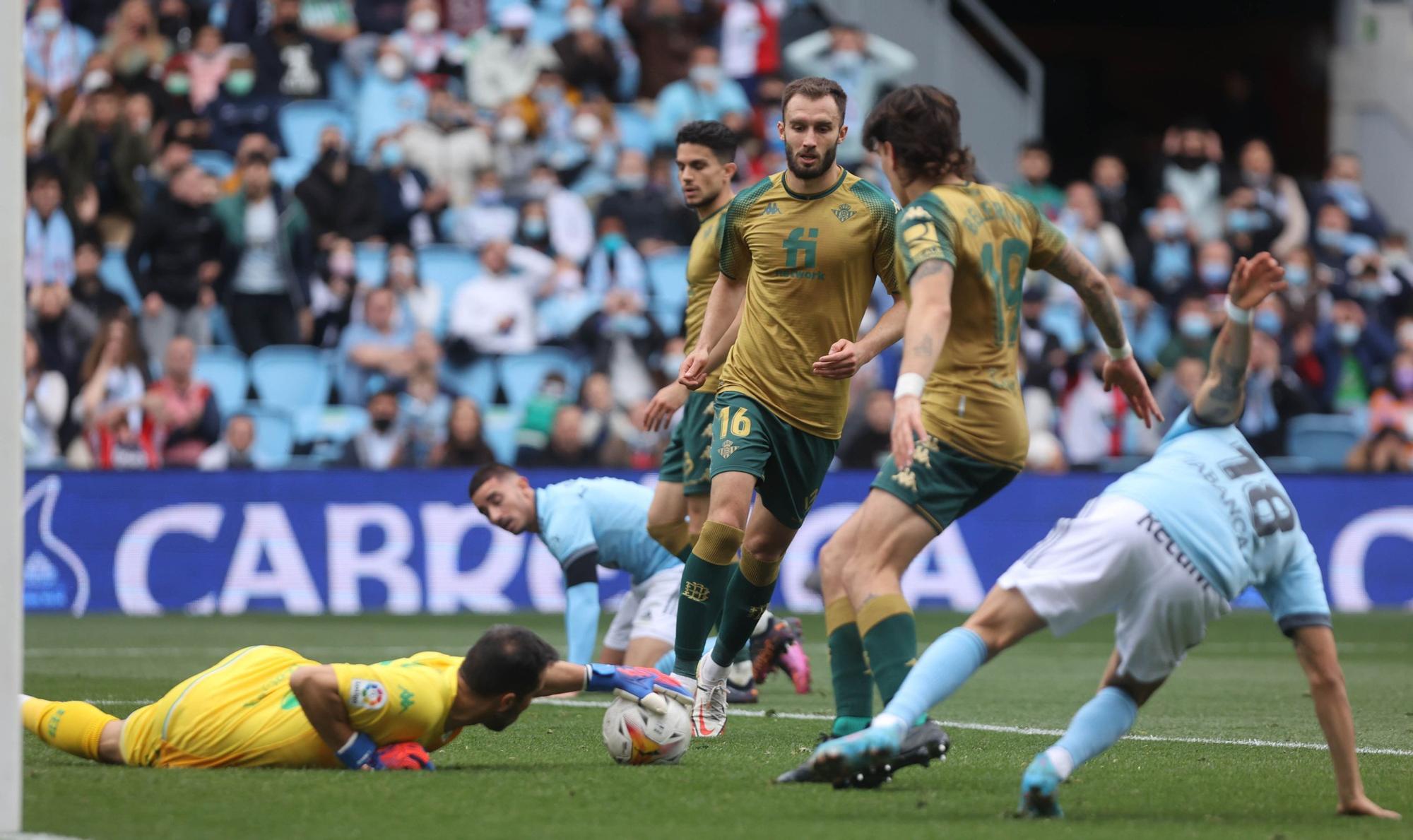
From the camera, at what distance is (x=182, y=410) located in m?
17.2

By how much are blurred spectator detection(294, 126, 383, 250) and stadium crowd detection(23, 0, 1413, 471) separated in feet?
0.08

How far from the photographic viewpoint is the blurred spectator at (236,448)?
16797mm

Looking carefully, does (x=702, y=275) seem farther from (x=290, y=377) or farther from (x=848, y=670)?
(x=290, y=377)

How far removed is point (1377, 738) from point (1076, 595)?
3441mm

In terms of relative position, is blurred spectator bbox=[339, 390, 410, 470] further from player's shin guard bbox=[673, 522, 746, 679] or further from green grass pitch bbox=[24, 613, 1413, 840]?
player's shin guard bbox=[673, 522, 746, 679]

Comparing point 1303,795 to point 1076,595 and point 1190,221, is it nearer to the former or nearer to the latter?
point 1076,595

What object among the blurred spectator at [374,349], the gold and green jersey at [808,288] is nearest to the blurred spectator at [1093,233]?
the blurred spectator at [374,349]

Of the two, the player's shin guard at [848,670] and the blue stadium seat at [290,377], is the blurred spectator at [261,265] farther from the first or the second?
Result: the player's shin guard at [848,670]

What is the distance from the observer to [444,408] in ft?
57.4

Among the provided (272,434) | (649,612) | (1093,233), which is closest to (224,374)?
(272,434)

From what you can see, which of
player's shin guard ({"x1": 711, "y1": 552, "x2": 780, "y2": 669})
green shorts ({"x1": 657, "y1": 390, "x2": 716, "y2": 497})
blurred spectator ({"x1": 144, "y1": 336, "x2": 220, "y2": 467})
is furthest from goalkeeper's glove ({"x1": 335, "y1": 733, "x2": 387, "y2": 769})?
blurred spectator ({"x1": 144, "y1": 336, "x2": 220, "y2": 467})

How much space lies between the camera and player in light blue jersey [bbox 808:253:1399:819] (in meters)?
5.28

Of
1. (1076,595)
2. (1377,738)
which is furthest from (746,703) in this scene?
(1076,595)

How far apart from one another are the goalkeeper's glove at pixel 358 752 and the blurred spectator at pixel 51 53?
15079 millimetres
